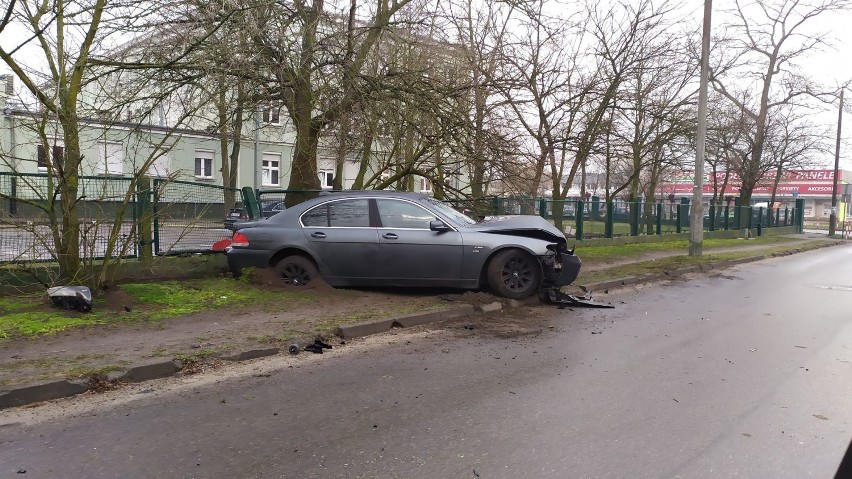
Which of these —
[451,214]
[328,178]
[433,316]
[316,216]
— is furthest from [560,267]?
[328,178]

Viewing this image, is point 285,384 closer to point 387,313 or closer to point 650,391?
point 387,313

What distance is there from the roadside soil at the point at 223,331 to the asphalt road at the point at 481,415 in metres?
0.38

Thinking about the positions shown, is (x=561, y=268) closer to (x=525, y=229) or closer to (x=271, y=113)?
(x=525, y=229)

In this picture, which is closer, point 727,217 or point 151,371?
point 151,371

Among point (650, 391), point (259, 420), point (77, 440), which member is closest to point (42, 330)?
point (77, 440)

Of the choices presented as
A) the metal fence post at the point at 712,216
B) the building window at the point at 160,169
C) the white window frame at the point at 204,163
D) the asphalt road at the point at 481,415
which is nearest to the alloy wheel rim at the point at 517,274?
the asphalt road at the point at 481,415

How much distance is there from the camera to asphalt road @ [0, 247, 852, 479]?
12.0 ft

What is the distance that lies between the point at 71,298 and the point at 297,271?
2.84 m

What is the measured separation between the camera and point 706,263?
16031 millimetres

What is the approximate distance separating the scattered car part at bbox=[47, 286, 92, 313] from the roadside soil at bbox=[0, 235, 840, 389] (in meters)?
0.36

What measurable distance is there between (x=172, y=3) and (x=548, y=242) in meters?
6.34

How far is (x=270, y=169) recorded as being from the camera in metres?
37.1

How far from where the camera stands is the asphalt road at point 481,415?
12.0ft

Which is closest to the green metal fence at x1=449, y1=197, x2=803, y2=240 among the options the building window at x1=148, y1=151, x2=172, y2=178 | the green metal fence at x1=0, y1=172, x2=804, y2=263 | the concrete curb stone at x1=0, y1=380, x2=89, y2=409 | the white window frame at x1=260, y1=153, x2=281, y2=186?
the green metal fence at x1=0, y1=172, x2=804, y2=263
